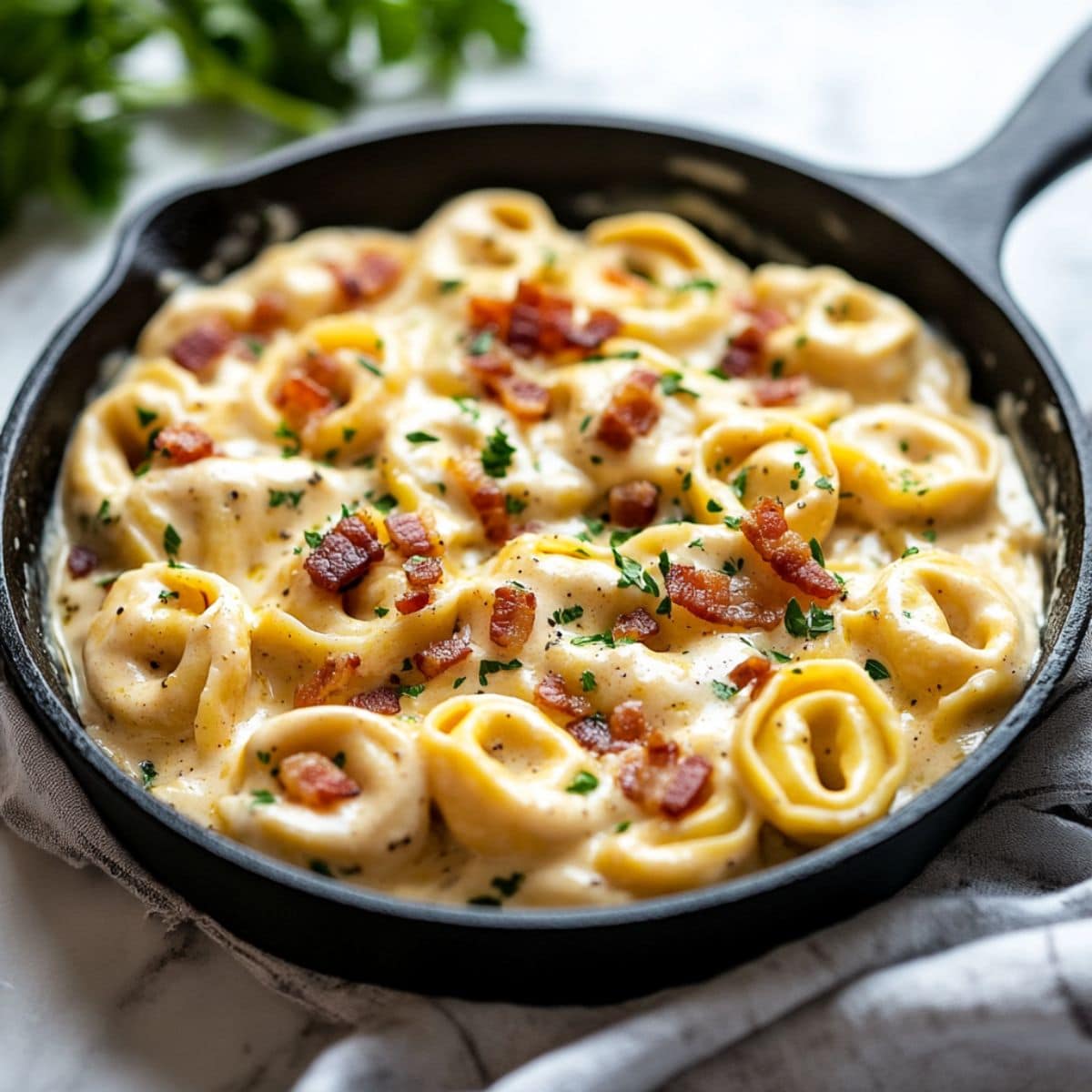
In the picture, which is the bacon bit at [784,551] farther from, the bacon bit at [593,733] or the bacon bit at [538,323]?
the bacon bit at [538,323]

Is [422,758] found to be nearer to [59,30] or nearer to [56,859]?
[56,859]

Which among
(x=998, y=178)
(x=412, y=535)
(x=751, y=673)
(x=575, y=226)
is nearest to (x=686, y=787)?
(x=751, y=673)

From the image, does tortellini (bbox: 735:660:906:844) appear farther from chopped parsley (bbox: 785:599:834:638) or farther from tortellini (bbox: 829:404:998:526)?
tortellini (bbox: 829:404:998:526)

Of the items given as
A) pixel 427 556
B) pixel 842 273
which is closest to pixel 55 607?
pixel 427 556

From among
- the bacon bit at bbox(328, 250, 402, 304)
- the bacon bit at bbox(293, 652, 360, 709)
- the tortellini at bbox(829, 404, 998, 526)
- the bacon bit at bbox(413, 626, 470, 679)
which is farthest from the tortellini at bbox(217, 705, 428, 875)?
the bacon bit at bbox(328, 250, 402, 304)

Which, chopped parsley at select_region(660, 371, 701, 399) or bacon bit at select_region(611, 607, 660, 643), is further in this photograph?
chopped parsley at select_region(660, 371, 701, 399)

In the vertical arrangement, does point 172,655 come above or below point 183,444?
below

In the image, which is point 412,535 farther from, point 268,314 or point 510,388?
point 268,314
